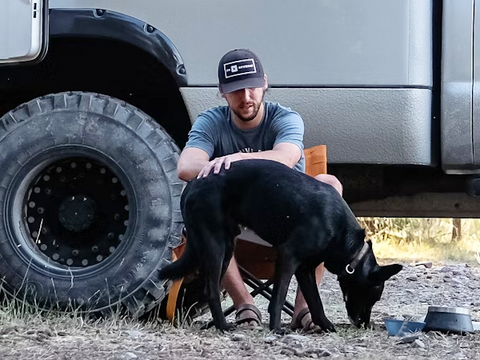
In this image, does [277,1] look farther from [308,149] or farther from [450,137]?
[450,137]

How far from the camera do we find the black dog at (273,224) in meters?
3.84

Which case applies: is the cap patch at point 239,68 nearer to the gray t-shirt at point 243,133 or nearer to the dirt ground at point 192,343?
the gray t-shirt at point 243,133

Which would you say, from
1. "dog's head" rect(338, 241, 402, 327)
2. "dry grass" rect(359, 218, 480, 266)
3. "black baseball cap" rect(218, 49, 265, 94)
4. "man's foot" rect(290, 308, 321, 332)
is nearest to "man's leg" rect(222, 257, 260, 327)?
"man's foot" rect(290, 308, 321, 332)

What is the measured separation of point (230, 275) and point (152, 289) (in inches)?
14.6

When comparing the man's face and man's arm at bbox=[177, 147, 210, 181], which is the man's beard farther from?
man's arm at bbox=[177, 147, 210, 181]

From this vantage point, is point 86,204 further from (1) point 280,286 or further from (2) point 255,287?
(1) point 280,286

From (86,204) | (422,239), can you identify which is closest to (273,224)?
(86,204)

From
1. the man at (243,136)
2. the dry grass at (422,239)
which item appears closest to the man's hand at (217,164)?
the man at (243,136)

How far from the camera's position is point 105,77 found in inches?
186

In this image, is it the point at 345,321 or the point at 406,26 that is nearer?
the point at 406,26

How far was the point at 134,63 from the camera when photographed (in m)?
4.55

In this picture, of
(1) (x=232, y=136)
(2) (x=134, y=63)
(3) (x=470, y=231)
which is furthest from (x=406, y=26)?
(3) (x=470, y=231)

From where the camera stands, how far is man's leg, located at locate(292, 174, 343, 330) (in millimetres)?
4035

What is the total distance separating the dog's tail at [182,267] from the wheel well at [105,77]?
98 cm
